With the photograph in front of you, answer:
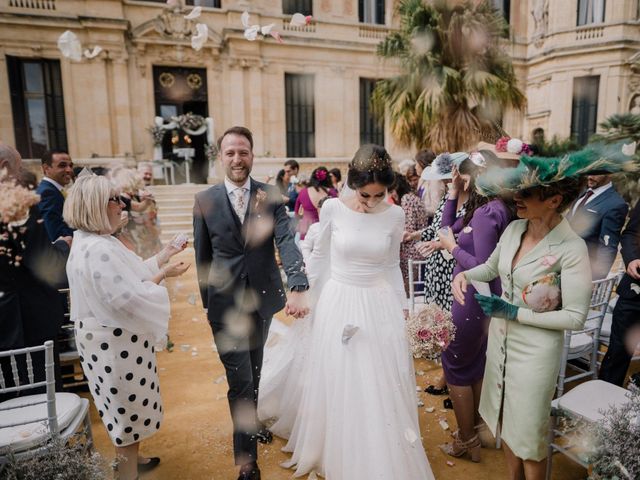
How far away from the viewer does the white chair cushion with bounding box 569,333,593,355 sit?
354 centimetres

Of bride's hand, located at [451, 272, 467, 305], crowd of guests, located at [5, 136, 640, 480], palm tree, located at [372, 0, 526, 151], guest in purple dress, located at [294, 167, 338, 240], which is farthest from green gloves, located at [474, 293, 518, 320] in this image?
palm tree, located at [372, 0, 526, 151]

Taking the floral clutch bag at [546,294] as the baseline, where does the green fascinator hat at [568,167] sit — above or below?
above

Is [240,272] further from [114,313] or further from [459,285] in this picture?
[459,285]

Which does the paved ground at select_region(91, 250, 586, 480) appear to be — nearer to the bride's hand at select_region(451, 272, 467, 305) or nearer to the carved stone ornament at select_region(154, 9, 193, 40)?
the bride's hand at select_region(451, 272, 467, 305)

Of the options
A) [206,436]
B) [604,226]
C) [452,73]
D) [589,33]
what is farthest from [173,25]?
[589,33]

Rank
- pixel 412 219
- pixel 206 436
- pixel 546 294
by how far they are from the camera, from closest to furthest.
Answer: pixel 546 294 < pixel 206 436 < pixel 412 219

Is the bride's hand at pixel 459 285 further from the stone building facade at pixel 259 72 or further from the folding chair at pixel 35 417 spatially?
the stone building facade at pixel 259 72

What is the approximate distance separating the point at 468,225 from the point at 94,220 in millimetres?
2401

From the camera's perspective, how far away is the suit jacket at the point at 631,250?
11.2 ft

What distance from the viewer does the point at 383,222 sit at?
282 centimetres

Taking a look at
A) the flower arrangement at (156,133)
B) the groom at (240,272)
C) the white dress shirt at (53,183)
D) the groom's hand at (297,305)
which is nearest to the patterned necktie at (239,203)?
the groom at (240,272)

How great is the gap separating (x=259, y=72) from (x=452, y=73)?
7.83 m

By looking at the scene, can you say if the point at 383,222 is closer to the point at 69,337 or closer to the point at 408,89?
the point at 69,337

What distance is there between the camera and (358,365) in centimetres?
263
